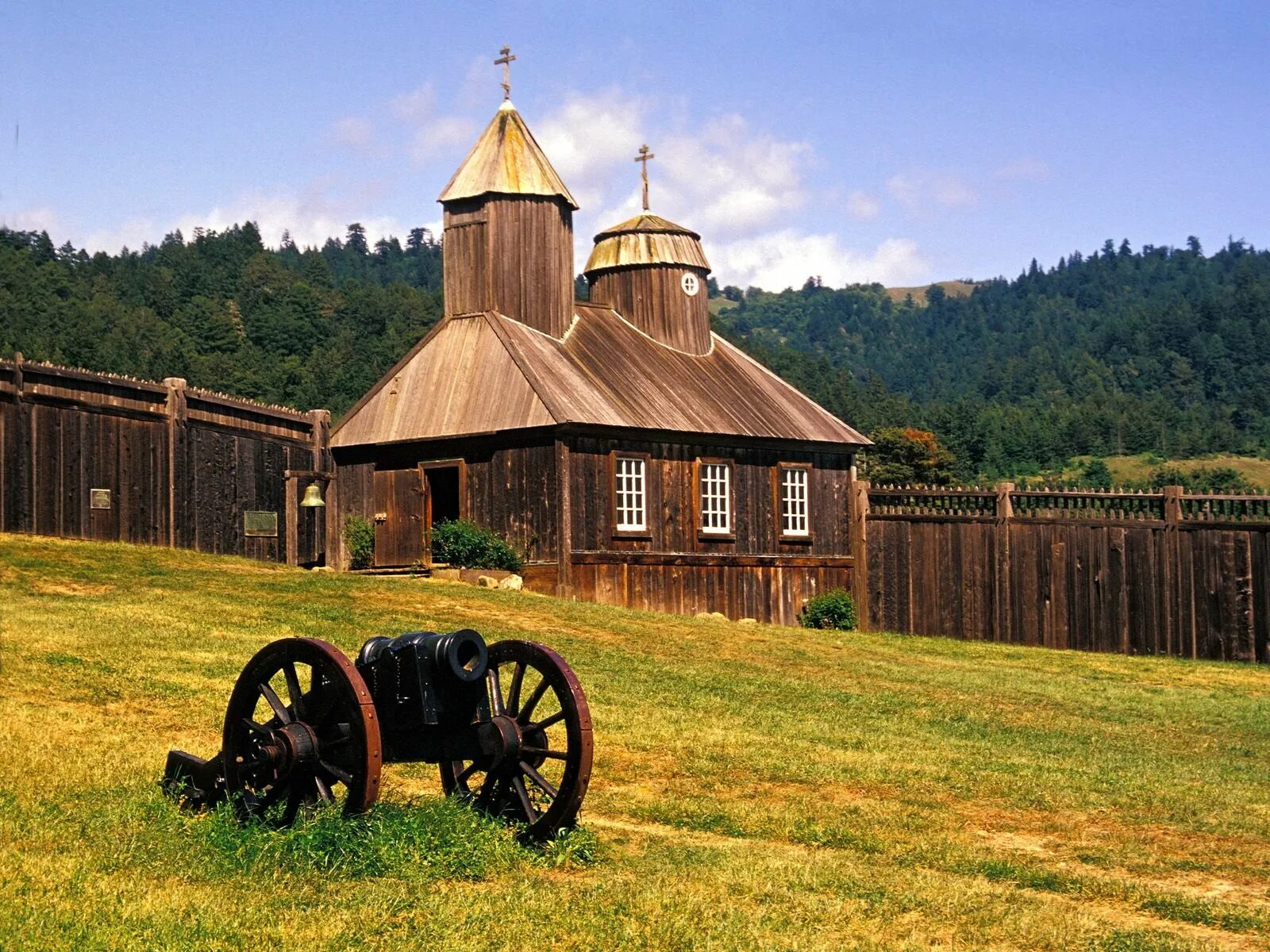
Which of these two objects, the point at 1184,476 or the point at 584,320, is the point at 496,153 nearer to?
the point at 584,320

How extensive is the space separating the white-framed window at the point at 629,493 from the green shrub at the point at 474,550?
2.25 metres

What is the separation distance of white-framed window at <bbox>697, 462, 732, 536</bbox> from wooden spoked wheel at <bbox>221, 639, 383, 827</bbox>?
22671 mm

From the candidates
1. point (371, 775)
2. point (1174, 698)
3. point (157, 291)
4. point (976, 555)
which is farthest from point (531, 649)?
point (157, 291)

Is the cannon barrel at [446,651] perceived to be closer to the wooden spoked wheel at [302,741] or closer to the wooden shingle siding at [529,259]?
the wooden spoked wheel at [302,741]

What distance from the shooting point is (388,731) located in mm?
10086

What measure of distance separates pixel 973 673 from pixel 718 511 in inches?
383

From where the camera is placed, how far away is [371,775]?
31.1ft

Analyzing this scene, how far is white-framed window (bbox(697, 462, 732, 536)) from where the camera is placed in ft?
108

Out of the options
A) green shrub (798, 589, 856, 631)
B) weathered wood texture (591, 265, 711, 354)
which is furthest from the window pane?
weathered wood texture (591, 265, 711, 354)

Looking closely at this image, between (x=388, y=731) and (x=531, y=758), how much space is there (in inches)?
38.0

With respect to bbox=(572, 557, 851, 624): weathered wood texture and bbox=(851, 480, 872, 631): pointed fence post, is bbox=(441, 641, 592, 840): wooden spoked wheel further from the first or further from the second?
bbox=(851, 480, 872, 631): pointed fence post

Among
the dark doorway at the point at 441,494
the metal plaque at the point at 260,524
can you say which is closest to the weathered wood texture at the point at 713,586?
the dark doorway at the point at 441,494

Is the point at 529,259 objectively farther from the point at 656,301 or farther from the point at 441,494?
the point at 441,494

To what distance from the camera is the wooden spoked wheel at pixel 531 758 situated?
10.0m
